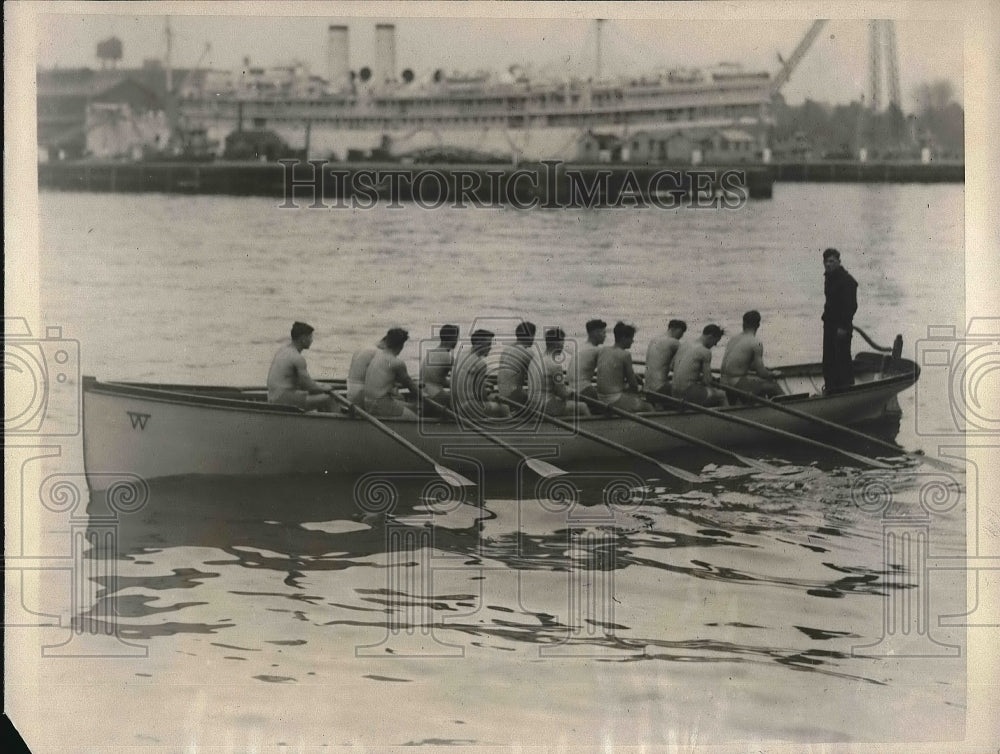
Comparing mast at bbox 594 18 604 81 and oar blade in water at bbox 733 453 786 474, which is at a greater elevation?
mast at bbox 594 18 604 81

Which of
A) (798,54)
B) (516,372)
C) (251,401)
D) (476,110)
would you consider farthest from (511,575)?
(798,54)

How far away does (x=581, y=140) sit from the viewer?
174 inches

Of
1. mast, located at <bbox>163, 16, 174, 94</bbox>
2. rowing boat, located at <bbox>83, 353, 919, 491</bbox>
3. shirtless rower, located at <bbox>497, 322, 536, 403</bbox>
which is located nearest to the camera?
mast, located at <bbox>163, 16, 174, 94</bbox>

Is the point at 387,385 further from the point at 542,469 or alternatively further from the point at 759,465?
the point at 759,465

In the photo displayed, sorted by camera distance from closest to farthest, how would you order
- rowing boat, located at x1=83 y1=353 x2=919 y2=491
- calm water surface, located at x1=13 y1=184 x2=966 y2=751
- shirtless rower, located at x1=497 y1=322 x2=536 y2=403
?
calm water surface, located at x1=13 y1=184 x2=966 y2=751, rowing boat, located at x1=83 y1=353 x2=919 y2=491, shirtless rower, located at x1=497 y1=322 x2=536 y2=403

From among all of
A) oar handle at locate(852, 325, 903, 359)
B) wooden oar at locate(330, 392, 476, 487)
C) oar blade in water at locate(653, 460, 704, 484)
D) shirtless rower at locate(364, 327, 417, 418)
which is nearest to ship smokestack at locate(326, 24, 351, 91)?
shirtless rower at locate(364, 327, 417, 418)

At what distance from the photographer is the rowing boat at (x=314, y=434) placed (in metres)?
4.38

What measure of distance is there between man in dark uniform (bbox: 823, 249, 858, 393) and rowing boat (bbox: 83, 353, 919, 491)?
57mm

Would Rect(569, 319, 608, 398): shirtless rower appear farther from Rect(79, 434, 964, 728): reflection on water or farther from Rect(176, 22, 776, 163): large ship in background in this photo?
Rect(176, 22, 776, 163): large ship in background

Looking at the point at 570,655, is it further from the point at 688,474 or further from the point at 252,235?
the point at 252,235

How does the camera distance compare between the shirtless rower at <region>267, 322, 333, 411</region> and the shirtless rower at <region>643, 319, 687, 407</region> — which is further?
the shirtless rower at <region>643, 319, 687, 407</region>

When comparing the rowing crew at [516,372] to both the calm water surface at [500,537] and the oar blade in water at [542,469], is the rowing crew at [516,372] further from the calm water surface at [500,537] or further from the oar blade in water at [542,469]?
the oar blade in water at [542,469]

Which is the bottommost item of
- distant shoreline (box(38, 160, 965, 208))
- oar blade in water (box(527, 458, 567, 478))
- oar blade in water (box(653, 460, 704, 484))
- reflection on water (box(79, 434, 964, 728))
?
reflection on water (box(79, 434, 964, 728))

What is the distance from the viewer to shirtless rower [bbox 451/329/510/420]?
4.48 meters
